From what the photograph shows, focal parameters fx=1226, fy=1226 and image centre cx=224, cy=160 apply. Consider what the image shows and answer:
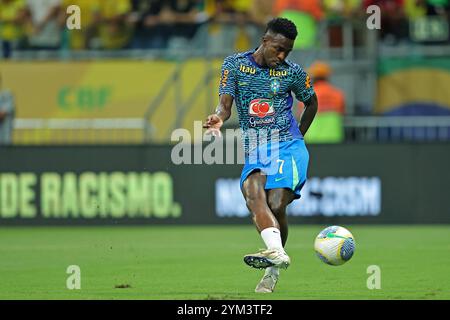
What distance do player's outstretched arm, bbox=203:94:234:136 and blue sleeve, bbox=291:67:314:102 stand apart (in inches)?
26.6

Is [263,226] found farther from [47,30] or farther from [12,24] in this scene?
[12,24]

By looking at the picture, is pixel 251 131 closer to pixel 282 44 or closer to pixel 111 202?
pixel 282 44

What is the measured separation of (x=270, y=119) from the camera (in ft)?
39.1

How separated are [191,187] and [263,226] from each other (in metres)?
11.1

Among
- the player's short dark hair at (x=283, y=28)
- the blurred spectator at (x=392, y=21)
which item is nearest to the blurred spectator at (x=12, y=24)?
the blurred spectator at (x=392, y=21)

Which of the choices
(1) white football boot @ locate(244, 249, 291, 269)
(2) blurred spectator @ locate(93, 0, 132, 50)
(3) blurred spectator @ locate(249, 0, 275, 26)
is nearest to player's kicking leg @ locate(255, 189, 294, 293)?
(1) white football boot @ locate(244, 249, 291, 269)

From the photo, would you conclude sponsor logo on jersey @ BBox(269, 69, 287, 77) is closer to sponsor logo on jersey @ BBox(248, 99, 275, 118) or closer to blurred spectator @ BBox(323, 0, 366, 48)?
sponsor logo on jersey @ BBox(248, 99, 275, 118)

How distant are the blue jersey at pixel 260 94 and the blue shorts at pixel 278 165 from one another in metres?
0.09

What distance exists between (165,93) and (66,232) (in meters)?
4.05

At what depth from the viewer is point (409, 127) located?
2262 cm

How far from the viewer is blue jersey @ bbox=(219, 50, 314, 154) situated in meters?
11.9

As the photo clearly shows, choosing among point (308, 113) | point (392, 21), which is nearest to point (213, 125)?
point (308, 113)

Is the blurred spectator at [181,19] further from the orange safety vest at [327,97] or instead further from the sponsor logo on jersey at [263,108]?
the sponsor logo on jersey at [263,108]
